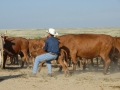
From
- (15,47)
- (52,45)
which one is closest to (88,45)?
(52,45)

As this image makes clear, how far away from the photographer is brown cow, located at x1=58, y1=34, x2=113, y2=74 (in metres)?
14.2

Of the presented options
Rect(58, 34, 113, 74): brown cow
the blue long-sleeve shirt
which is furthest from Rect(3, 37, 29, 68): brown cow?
the blue long-sleeve shirt

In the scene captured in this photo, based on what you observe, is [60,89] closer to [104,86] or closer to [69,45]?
[104,86]

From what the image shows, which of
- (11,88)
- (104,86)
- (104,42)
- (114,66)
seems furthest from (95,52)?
(11,88)

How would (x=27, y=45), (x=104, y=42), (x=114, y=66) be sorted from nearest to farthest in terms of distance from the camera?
(x=104, y=42) < (x=114, y=66) < (x=27, y=45)

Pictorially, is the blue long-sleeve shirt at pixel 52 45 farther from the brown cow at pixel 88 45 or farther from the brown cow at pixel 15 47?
the brown cow at pixel 15 47

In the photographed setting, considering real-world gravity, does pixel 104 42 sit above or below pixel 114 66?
above

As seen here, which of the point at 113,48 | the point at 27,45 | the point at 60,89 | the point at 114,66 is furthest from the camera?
the point at 27,45

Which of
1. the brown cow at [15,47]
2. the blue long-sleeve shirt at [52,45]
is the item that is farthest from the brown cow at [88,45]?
the brown cow at [15,47]

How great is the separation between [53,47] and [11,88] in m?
2.70

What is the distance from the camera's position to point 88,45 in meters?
14.4

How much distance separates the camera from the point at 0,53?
15.5 metres

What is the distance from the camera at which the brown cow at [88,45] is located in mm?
14211

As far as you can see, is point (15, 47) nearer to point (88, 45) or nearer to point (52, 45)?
point (88, 45)
